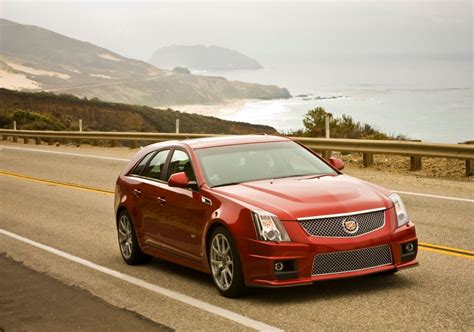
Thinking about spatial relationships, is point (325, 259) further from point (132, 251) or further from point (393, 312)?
point (132, 251)

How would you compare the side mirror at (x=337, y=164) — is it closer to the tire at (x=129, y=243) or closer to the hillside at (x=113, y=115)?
the tire at (x=129, y=243)

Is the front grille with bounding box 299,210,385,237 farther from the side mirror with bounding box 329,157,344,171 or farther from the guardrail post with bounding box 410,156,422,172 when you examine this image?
the guardrail post with bounding box 410,156,422,172

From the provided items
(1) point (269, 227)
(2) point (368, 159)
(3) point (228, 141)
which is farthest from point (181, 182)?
(2) point (368, 159)

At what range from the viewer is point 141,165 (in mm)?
10727

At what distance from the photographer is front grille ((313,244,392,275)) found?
783 cm

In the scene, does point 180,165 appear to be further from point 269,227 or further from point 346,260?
point 346,260

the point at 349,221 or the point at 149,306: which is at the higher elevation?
the point at 349,221

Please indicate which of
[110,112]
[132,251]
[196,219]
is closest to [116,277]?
[132,251]

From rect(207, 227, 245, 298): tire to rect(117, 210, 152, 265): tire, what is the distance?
6.89 feet

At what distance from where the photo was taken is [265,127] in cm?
7831

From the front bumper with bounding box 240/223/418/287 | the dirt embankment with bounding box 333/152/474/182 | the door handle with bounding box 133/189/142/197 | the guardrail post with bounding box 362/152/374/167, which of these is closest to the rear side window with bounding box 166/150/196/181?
the door handle with bounding box 133/189/142/197

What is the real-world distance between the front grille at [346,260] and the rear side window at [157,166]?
105 inches

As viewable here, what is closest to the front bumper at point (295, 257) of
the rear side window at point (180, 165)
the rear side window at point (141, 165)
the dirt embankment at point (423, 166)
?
the rear side window at point (180, 165)

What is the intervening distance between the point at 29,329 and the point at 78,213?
817cm
